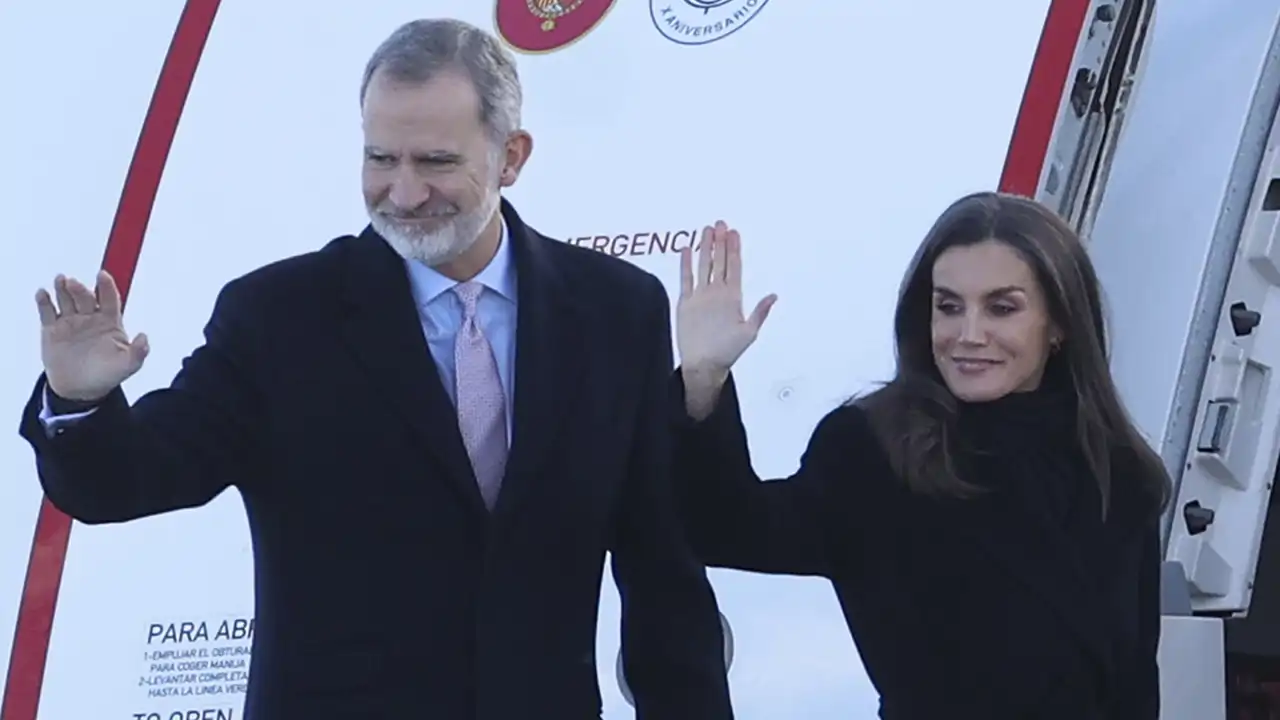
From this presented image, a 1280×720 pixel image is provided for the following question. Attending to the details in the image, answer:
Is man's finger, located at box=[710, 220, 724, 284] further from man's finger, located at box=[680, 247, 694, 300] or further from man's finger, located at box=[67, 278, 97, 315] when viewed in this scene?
man's finger, located at box=[67, 278, 97, 315]

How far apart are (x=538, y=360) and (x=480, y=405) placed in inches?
2.7

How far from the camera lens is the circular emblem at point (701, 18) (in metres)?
2.99

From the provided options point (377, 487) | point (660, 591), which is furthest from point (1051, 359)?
point (377, 487)

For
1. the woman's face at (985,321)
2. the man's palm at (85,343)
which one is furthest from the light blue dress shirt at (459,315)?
the woman's face at (985,321)

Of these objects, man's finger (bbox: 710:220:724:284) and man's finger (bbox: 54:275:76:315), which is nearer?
man's finger (bbox: 54:275:76:315)

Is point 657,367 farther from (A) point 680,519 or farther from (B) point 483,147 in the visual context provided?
(B) point 483,147

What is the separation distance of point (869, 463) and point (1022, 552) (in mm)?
168

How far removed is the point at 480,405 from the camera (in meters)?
2.00

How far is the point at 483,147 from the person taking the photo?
1983 millimetres

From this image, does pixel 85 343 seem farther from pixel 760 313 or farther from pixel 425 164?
Result: pixel 760 313

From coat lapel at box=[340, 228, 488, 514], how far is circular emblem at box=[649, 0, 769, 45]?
1041mm

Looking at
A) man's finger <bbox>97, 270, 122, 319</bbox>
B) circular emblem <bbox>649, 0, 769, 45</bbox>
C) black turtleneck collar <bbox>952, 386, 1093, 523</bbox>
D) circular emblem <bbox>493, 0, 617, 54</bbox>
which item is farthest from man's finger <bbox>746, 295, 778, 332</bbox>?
circular emblem <bbox>493, 0, 617, 54</bbox>

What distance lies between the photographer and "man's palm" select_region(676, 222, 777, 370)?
202cm

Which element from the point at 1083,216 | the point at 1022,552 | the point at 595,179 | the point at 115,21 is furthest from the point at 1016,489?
the point at 115,21
